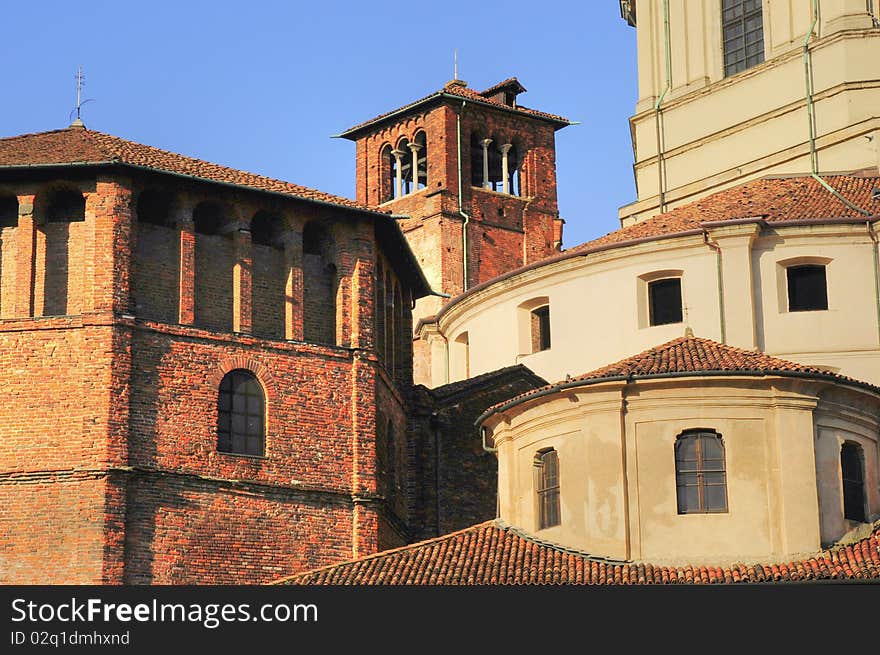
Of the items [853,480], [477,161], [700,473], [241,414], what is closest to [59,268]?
[241,414]

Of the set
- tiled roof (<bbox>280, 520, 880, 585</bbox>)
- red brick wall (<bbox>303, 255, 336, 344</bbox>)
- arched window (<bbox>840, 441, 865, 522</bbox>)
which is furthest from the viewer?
red brick wall (<bbox>303, 255, 336, 344</bbox>)

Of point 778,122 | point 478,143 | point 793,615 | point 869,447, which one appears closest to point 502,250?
point 478,143

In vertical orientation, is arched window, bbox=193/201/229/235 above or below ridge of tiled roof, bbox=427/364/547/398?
above

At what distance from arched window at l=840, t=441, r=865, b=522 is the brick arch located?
34.9 ft

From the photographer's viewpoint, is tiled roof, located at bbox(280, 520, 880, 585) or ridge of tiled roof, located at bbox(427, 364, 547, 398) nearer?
tiled roof, located at bbox(280, 520, 880, 585)

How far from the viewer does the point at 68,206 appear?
40688mm

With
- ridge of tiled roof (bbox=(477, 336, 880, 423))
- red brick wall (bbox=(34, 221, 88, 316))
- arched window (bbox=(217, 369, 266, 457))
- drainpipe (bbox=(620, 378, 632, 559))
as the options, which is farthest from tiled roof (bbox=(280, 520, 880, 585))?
red brick wall (bbox=(34, 221, 88, 316))

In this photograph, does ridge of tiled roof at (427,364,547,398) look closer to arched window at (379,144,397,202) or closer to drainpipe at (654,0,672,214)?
drainpipe at (654,0,672,214)

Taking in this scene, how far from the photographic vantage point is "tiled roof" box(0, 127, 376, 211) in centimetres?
4038

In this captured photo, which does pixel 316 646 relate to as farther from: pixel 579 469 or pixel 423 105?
pixel 423 105

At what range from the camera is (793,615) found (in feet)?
89.2

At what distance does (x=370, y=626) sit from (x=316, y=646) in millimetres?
689

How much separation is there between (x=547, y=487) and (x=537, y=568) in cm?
235

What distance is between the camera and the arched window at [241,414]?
4028cm
